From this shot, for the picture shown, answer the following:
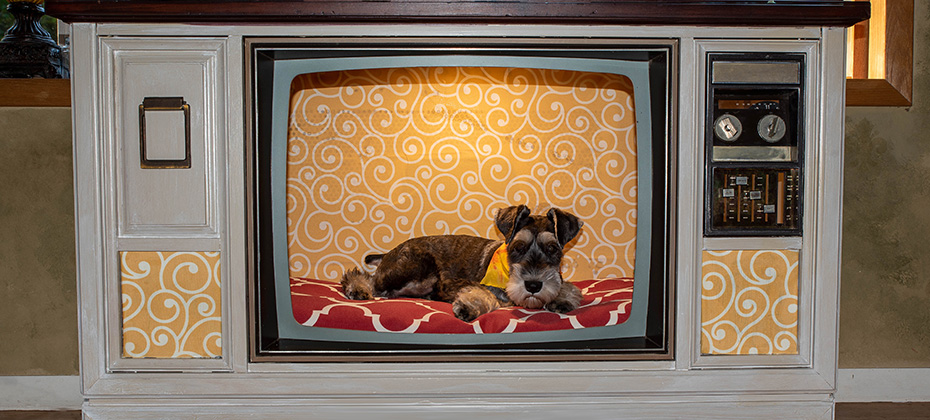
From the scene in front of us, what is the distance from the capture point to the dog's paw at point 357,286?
2217 mm

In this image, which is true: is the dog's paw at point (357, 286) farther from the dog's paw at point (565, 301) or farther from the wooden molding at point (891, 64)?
the wooden molding at point (891, 64)

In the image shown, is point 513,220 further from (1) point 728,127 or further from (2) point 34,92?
(2) point 34,92

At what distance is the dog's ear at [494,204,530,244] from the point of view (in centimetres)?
206

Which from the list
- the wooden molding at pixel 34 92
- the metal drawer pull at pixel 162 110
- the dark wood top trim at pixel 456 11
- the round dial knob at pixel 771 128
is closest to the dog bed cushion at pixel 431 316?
the metal drawer pull at pixel 162 110

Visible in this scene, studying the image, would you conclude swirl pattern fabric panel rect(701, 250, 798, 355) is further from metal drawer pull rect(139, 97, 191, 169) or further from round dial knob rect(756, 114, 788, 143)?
metal drawer pull rect(139, 97, 191, 169)

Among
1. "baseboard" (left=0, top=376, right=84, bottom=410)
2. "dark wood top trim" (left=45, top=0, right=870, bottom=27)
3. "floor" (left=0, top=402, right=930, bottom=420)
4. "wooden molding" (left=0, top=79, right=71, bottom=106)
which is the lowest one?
"floor" (left=0, top=402, right=930, bottom=420)

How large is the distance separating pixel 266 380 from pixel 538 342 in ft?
2.85

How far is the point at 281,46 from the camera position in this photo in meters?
1.70

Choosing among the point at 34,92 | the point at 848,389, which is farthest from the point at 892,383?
the point at 34,92

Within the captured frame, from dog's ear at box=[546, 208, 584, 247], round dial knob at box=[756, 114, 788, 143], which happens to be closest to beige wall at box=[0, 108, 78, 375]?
dog's ear at box=[546, 208, 584, 247]

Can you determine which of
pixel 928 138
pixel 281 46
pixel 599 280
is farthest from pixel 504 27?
pixel 928 138

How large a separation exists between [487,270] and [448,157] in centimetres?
61

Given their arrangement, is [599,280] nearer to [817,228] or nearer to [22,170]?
[817,228]

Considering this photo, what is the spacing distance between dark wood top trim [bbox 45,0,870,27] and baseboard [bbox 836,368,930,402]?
4.72ft
